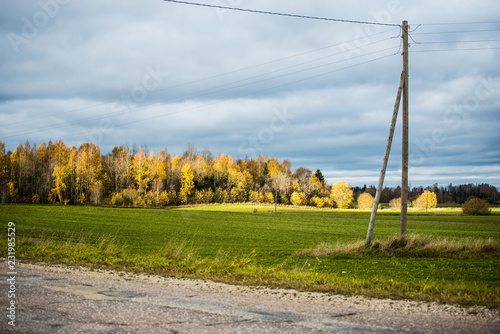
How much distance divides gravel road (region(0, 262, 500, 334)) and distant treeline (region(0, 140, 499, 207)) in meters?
91.1

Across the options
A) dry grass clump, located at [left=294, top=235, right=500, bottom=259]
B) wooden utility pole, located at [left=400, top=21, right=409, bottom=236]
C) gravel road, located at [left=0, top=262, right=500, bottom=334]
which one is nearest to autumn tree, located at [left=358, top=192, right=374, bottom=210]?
wooden utility pole, located at [left=400, top=21, right=409, bottom=236]

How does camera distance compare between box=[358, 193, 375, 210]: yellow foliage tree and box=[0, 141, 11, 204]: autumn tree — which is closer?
box=[0, 141, 11, 204]: autumn tree

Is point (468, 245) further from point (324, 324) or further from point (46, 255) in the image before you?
point (46, 255)

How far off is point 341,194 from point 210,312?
136 m

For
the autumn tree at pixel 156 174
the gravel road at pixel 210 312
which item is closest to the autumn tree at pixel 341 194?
the autumn tree at pixel 156 174

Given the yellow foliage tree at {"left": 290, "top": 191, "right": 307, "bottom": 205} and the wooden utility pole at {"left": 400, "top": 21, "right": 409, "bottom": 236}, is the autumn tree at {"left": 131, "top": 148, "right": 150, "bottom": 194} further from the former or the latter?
the wooden utility pole at {"left": 400, "top": 21, "right": 409, "bottom": 236}

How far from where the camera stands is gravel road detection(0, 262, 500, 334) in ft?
21.0

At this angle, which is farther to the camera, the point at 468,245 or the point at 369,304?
the point at 468,245

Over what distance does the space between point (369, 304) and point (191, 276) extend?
18.7 feet

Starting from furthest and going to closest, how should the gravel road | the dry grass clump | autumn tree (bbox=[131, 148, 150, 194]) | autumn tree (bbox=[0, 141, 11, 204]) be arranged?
1. autumn tree (bbox=[131, 148, 150, 194])
2. autumn tree (bbox=[0, 141, 11, 204])
3. the dry grass clump
4. the gravel road

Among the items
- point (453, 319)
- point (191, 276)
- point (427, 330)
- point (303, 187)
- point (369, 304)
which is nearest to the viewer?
point (427, 330)

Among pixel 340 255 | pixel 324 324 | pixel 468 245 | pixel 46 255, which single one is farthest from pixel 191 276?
pixel 468 245

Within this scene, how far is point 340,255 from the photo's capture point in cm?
1972

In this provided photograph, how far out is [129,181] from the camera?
116750mm
